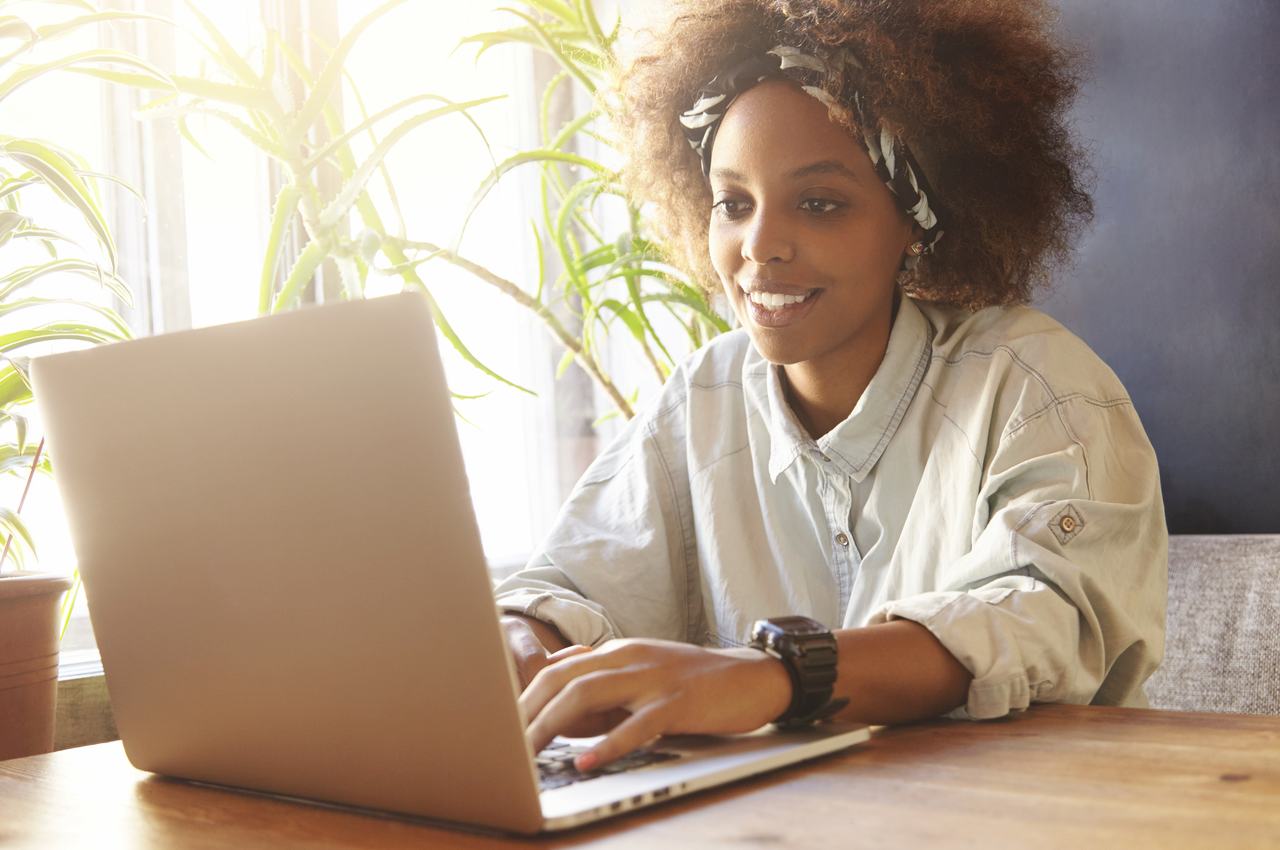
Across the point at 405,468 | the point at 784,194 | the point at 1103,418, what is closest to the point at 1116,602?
the point at 1103,418

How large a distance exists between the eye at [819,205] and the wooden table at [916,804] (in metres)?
0.63

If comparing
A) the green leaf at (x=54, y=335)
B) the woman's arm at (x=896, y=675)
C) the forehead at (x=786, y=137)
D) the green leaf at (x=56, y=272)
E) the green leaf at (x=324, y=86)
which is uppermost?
the green leaf at (x=324, y=86)

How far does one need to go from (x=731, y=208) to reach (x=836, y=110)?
0.54 feet

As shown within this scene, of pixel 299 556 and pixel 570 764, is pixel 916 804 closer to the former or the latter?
pixel 570 764

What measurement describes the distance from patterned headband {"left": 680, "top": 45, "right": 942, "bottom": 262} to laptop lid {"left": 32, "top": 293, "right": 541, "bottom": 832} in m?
0.83

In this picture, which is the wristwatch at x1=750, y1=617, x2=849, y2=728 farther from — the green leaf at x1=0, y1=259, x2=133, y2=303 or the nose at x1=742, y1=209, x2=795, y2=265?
the green leaf at x1=0, y1=259, x2=133, y2=303

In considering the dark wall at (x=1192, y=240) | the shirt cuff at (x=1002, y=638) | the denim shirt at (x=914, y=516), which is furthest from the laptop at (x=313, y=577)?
the dark wall at (x=1192, y=240)

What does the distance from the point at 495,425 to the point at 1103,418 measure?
1.68 m

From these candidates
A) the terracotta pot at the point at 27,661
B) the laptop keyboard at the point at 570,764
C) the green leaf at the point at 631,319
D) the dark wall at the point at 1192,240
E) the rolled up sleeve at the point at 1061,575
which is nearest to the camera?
the laptop keyboard at the point at 570,764

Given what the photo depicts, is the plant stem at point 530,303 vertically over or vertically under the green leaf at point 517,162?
under

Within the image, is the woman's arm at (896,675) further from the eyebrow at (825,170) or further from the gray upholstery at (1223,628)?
the gray upholstery at (1223,628)

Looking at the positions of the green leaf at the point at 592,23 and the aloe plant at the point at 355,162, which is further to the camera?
the green leaf at the point at 592,23

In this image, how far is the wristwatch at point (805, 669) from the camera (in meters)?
0.78

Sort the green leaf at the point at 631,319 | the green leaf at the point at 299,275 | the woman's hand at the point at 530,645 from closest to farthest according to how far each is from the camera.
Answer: the woman's hand at the point at 530,645 → the green leaf at the point at 299,275 → the green leaf at the point at 631,319
